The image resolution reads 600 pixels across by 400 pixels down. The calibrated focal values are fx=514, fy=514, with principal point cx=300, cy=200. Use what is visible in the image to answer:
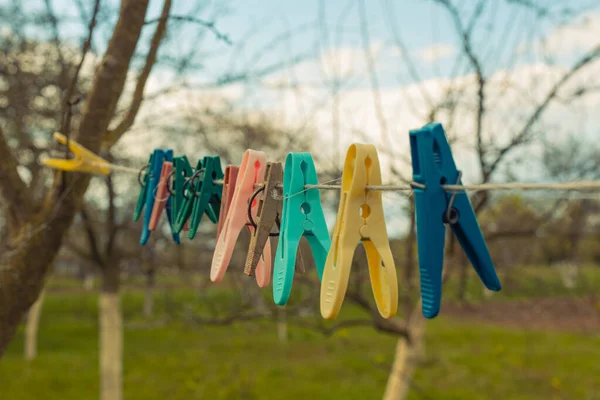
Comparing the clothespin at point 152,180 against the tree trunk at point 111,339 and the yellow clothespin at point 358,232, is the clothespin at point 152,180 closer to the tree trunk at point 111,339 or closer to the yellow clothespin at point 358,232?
the yellow clothespin at point 358,232

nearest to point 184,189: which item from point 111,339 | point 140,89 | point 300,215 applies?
point 300,215

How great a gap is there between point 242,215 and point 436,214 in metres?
0.53

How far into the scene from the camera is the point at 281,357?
7824 millimetres

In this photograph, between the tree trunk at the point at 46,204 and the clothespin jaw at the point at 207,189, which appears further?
the tree trunk at the point at 46,204

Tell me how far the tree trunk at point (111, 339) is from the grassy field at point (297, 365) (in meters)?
0.24

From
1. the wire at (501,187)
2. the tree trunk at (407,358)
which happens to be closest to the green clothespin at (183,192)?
the wire at (501,187)

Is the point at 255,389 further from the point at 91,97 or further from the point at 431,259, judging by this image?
the point at 431,259

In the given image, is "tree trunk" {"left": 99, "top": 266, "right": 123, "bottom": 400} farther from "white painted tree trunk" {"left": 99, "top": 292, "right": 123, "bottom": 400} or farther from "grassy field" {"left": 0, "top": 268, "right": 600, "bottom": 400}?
"grassy field" {"left": 0, "top": 268, "right": 600, "bottom": 400}

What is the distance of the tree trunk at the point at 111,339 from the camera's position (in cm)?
428

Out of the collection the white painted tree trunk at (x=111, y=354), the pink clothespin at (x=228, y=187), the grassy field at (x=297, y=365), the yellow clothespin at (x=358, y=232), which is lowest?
the grassy field at (x=297, y=365)

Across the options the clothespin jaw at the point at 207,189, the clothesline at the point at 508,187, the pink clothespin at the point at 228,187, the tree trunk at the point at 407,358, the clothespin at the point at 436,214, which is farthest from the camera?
the tree trunk at the point at 407,358

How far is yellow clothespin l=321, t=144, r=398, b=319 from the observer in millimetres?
972

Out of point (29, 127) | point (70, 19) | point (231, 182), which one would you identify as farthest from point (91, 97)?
point (29, 127)

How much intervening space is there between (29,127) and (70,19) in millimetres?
1337
